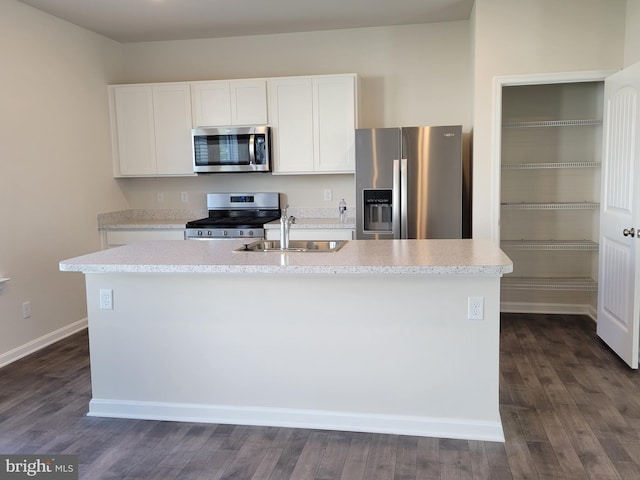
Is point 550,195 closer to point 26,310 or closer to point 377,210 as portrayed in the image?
point 377,210

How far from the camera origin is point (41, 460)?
8.63ft

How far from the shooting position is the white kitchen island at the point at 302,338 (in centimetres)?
273

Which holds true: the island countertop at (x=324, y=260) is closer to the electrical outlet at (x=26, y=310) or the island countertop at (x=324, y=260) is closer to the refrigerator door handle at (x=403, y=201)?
the refrigerator door handle at (x=403, y=201)

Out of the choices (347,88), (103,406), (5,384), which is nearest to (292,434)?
(103,406)

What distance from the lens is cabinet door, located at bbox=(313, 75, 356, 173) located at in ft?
16.1

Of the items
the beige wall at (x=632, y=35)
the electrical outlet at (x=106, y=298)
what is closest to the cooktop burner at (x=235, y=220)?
the electrical outlet at (x=106, y=298)

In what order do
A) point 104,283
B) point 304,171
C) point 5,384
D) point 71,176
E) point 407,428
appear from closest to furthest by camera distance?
1. point 407,428
2. point 104,283
3. point 5,384
4. point 71,176
5. point 304,171

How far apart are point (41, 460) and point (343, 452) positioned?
1.47 meters

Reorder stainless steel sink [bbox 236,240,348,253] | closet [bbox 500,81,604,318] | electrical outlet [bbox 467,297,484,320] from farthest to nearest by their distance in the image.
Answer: closet [bbox 500,81,604,318]
stainless steel sink [bbox 236,240,348,253]
electrical outlet [bbox 467,297,484,320]

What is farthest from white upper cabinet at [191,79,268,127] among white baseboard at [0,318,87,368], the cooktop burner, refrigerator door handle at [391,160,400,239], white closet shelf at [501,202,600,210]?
white closet shelf at [501,202,600,210]

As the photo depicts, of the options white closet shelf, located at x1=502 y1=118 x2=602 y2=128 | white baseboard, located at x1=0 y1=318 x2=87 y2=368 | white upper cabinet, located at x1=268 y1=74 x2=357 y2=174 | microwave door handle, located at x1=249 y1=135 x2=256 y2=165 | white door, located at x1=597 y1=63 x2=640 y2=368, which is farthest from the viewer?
microwave door handle, located at x1=249 y1=135 x2=256 y2=165

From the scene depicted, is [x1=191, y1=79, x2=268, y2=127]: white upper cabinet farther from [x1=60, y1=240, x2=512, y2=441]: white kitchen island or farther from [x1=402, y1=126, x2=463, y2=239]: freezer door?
[x1=60, y1=240, x2=512, y2=441]: white kitchen island

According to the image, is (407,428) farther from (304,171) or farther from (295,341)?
(304,171)

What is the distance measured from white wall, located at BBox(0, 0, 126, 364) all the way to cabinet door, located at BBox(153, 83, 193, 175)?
1.72 feet
